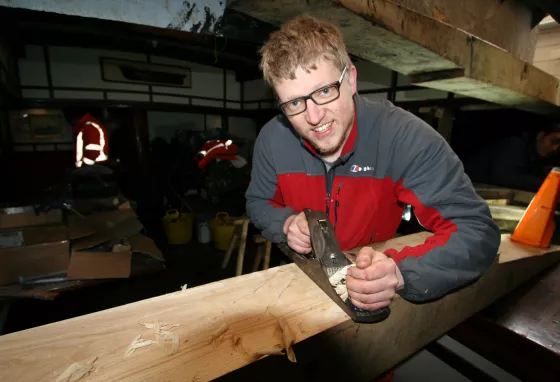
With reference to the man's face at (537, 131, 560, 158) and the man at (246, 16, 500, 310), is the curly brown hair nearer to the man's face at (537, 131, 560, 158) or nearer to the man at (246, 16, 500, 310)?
the man at (246, 16, 500, 310)

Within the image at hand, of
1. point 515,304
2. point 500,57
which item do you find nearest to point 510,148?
point 500,57

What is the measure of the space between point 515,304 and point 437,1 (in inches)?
91.2

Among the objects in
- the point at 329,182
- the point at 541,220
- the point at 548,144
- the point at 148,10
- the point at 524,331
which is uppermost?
the point at 148,10

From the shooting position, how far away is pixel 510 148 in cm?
425

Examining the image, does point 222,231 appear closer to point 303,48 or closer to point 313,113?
point 313,113

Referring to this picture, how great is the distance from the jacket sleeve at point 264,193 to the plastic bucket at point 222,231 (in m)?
4.21

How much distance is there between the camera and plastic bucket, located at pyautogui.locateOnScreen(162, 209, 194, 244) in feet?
20.7

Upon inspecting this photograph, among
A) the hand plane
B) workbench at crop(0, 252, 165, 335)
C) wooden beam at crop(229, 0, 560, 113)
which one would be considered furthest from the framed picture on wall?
the hand plane

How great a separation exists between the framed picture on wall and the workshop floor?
229 inches

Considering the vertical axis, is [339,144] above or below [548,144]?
below

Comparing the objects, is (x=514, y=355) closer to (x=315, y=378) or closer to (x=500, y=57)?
(x=315, y=378)

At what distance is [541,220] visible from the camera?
2076 mm

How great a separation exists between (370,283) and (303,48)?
112 centimetres

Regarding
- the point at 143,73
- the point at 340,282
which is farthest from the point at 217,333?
the point at 143,73
